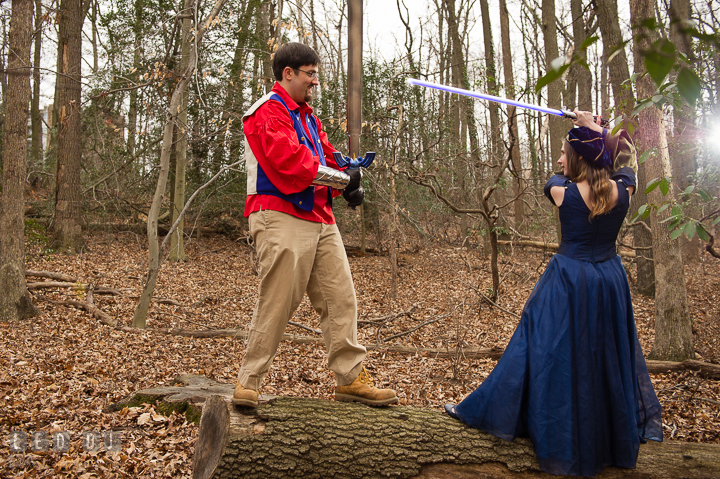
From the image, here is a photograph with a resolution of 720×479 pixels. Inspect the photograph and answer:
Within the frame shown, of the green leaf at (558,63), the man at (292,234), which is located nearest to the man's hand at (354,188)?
the man at (292,234)

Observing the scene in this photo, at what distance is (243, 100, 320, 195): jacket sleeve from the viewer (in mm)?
2490

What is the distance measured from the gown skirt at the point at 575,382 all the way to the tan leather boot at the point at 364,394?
0.38 metres

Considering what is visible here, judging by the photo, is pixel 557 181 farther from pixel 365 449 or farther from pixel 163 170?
pixel 163 170

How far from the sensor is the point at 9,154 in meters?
6.07

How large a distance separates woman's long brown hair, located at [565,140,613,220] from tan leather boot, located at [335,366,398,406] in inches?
57.1

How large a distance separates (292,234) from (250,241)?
22.8 ft

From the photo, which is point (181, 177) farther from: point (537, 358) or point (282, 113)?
point (537, 358)

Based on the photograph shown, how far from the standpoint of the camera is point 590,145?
8.48 ft

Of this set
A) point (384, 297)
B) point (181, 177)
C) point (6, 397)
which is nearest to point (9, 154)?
point (6, 397)

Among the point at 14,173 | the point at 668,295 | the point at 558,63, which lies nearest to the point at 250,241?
the point at 14,173

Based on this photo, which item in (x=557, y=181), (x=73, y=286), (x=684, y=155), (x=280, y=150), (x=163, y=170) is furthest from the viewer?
(x=684, y=155)

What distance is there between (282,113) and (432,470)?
1942 mm

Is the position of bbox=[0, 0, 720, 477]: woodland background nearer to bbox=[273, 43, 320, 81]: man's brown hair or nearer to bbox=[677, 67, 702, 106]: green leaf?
bbox=[677, 67, 702, 106]: green leaf

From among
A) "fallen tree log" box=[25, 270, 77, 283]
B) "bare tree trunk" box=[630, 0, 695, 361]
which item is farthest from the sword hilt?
"fallen tree log" box=[25, 270, 77, 283]
